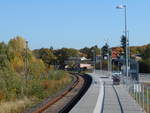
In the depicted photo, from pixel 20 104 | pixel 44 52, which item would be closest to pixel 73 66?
pixel 44 52

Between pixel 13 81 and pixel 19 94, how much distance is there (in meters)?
1.69

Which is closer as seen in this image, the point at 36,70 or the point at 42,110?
the point at 42,110

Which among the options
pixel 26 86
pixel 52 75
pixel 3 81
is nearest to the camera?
pixel 3 81

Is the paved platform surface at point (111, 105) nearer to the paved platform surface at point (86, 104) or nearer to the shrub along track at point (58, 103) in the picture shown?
the paved platform surface at point (86, 104)

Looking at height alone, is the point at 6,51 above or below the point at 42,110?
above

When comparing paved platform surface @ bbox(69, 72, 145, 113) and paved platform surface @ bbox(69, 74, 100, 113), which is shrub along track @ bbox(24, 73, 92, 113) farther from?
paved platform surface @ bbox(69, 72, 145, 113)

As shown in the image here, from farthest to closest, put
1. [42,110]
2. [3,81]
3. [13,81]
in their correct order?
[13,81], [3,81], [42,110]

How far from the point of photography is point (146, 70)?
9612 cm

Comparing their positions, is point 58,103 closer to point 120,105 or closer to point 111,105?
point 111,105

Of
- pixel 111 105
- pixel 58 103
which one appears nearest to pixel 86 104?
pixel 111 105

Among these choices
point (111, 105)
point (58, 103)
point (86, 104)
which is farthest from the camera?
point (58, 103)

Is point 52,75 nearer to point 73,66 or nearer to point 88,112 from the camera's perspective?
point 88,112

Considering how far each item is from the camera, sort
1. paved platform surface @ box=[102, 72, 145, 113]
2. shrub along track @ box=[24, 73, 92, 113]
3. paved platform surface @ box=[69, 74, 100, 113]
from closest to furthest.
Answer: paved platform surface @ box=[102, 72, 145, 113]
paved platform surface @ box=[69, 74, 100, 113]
shrub along track @ box=[24, 73, 92, 113]

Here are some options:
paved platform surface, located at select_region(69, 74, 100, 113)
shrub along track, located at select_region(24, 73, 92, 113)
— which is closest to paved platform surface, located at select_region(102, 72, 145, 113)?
paved platform surface, located at select_region(69, 74, 100, 113)
